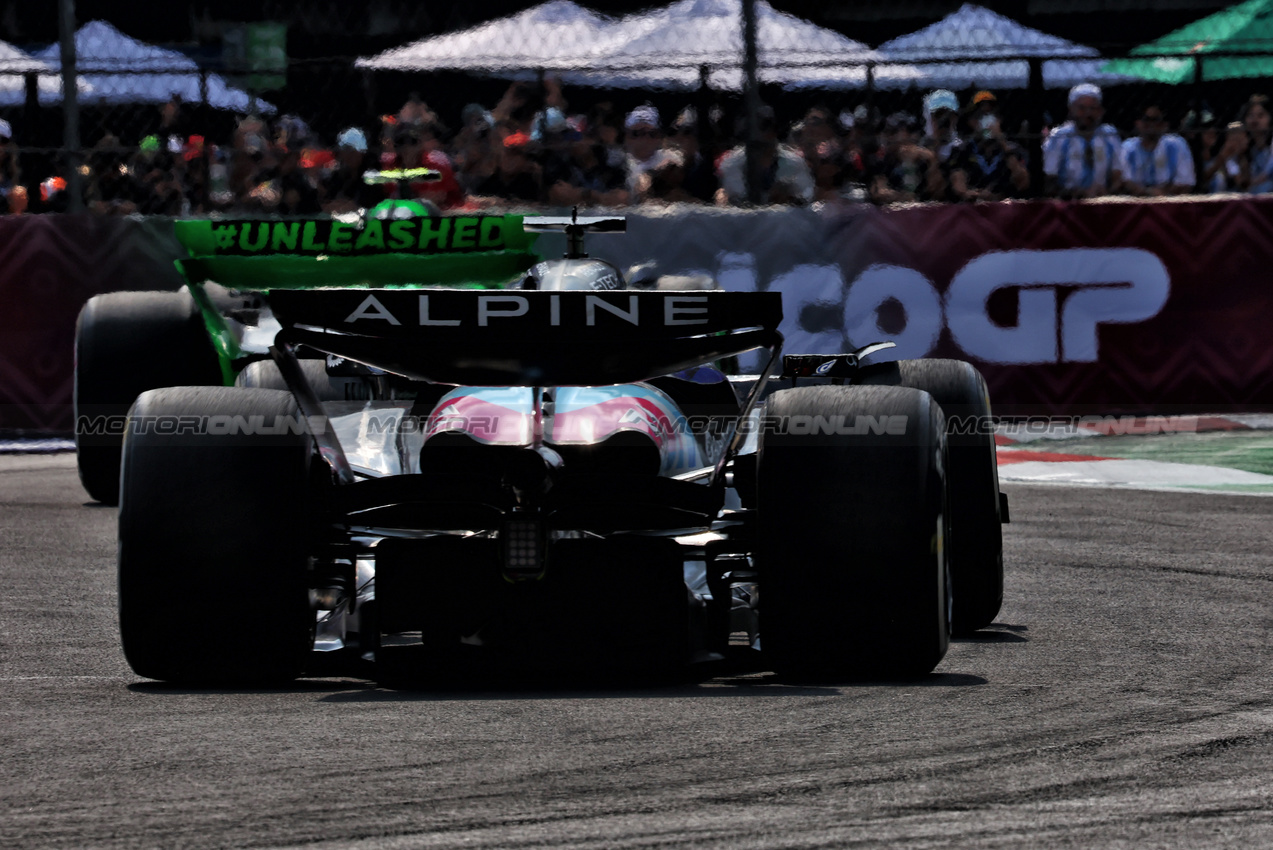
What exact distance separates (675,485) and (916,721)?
2.90 feet

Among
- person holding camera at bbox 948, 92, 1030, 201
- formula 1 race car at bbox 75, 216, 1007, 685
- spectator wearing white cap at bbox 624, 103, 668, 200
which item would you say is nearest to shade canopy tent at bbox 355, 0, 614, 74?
spectator wearing white cap at bbox 624, 103, 668, 200

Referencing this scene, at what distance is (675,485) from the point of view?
181 inches

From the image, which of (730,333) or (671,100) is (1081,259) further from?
(730,333)

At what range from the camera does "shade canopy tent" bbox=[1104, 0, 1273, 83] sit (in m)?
12.0

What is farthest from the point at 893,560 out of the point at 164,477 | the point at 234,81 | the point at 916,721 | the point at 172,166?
the point at 234,81

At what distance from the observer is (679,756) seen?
367 cm

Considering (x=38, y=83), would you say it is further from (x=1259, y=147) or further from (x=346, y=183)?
(x=1259, y=147)

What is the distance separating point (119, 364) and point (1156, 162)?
6652mm

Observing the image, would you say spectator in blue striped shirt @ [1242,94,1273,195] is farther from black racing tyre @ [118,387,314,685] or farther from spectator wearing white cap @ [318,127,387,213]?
black racing tyre @ [118,387,314,685]

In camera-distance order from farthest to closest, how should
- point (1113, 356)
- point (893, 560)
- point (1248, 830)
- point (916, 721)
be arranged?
point (1113, 356), point (893, 560), point (916, 721), point (1248, 830)

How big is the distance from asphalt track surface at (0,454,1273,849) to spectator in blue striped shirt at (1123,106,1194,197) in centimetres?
718

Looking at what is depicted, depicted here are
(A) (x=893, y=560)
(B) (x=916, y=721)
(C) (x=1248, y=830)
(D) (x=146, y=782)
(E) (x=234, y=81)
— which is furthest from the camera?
(E) (x=234, y=81)

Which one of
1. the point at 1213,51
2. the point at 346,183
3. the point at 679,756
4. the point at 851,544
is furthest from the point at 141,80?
the point at 679,756

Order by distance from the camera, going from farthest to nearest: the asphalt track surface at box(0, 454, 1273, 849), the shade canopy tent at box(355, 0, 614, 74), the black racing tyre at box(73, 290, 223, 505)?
1. the shade canopy tent at box(355, 0, 614, 74)
2. the black racing tyre at box(73, 290, 223, 505)
3. the asphalt track surface at box(0, 454, 1273, 849)
